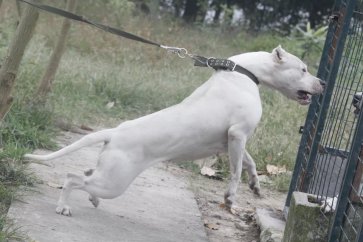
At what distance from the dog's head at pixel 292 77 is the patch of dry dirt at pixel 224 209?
112cm

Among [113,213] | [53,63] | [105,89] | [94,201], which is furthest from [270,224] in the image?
[105,89]

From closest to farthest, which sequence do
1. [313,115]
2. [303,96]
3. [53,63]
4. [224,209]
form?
[303,96] < [313,115] < [224,209] < [53,63]

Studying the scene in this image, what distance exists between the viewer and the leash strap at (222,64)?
5.61 metres

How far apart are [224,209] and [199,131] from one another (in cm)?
138

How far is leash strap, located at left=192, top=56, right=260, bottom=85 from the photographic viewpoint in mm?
5605

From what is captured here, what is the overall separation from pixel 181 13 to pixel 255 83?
19813 millimetres

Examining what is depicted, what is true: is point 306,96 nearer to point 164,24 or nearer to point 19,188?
point 19,188

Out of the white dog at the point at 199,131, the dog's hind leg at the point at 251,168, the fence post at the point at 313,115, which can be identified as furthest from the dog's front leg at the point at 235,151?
the fence post at the point at 313,115

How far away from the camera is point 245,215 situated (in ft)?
21.1

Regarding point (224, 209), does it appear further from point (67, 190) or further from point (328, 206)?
point (328, 206)

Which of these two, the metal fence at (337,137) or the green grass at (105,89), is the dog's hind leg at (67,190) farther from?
the metal fence at (337,137)

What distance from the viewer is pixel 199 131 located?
5.38m

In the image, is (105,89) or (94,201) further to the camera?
(105,89)

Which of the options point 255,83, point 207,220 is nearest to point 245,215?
point 207,220
